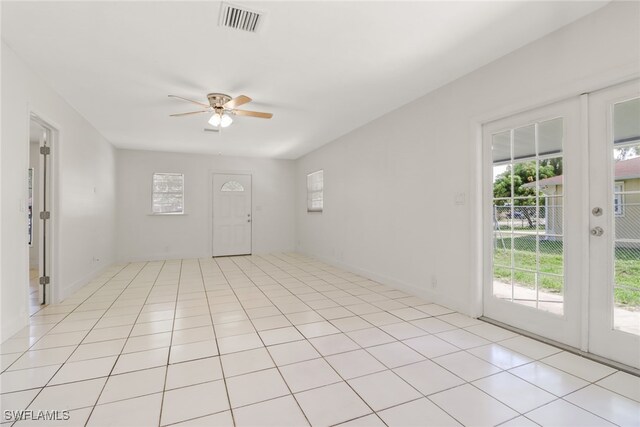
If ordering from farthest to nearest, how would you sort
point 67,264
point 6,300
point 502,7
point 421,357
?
1. point 67,264
2. point 6,300
3. point 421,357
4. point 502,7

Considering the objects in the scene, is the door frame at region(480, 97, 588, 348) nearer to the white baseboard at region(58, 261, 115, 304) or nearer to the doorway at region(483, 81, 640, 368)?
the doorway at region(483, 81, 640, 368)

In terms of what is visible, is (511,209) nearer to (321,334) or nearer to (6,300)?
(321,334)

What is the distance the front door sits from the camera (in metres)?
2.01

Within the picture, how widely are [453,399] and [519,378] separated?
0.56 metres

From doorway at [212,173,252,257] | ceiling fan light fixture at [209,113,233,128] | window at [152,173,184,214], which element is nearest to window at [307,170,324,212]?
doorway at [212,173,252,257]

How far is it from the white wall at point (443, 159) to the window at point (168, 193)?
12.0ft

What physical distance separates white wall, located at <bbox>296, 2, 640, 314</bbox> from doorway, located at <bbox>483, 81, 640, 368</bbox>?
147 millimetres

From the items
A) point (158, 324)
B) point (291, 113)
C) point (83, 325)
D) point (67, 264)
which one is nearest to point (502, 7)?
point (291, 113)

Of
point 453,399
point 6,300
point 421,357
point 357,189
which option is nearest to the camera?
point 453,399

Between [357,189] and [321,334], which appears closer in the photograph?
[321,334]

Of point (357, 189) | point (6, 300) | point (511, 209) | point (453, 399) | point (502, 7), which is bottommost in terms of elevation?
point (453, 399)

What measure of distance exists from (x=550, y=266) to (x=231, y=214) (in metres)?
6.29

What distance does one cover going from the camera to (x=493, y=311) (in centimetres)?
291

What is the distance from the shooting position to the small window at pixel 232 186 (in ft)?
23.7
